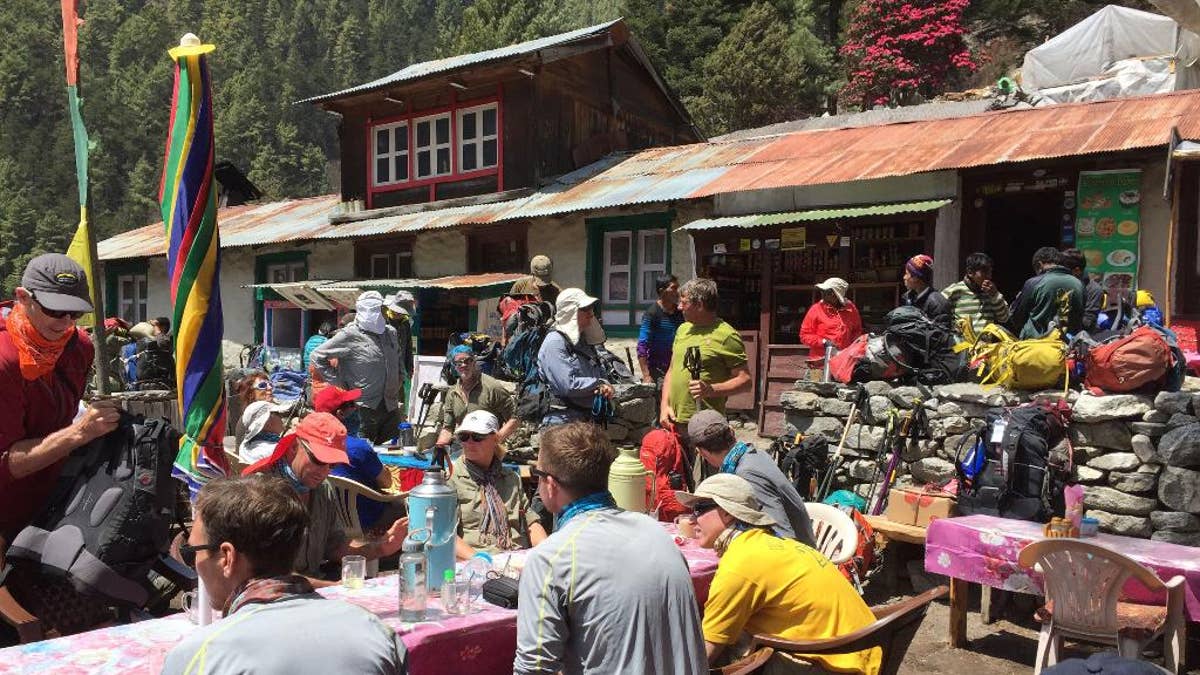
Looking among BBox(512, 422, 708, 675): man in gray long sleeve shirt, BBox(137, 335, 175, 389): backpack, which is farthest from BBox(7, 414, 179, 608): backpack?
BBox(137, 335, 175, 389): backpack

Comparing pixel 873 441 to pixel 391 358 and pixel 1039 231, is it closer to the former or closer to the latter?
pixel 391 358

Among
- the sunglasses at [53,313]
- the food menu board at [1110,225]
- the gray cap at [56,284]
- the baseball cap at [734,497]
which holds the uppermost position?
the food menu board at [1110,225]

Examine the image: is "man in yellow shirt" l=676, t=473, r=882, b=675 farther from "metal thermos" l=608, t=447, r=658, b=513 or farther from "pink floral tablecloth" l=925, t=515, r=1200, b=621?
"pink floral tablecloth" l=925, t=515, r=1200, b=621

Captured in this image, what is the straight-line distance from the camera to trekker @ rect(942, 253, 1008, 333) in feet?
25.9

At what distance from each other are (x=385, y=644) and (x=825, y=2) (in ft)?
101

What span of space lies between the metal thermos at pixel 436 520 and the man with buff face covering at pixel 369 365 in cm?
402

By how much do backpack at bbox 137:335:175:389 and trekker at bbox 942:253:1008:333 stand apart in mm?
9383

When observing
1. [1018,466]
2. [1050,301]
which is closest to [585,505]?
[1018,466]

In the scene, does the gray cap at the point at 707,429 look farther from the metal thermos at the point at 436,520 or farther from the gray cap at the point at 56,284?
the gray cap at the point at 56,284

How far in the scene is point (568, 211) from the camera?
44.3 feet

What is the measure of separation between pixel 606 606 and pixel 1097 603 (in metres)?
2.86

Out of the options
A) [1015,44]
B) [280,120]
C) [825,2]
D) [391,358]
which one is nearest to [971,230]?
[391,358]

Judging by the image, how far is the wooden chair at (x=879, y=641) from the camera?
2.92 metres

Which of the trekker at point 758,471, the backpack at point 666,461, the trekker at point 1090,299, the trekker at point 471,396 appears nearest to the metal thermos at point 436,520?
the trekker at point 758,471
